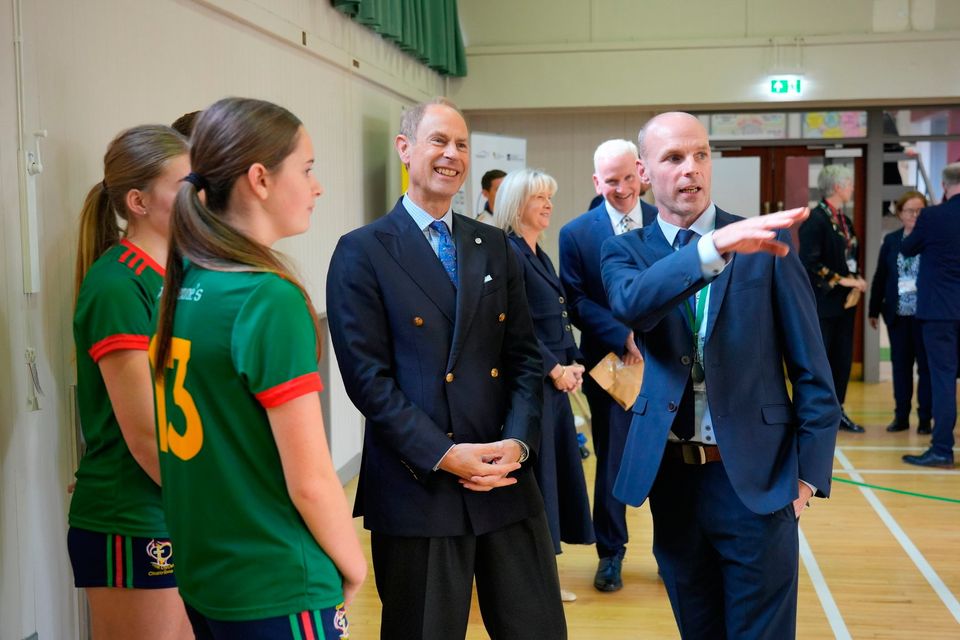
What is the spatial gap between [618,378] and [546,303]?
0.42 m

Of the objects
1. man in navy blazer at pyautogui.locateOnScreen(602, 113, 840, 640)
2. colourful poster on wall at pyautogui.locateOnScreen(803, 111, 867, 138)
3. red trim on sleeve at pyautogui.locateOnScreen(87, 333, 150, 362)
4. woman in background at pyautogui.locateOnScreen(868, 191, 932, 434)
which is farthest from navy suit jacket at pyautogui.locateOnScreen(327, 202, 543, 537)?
colourful poster on wall at pyautogui.locateOnScreen(803, 111, 867, 138)

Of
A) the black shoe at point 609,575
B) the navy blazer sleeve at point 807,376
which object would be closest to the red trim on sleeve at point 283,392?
the navy blazer sleeve at point 807,376

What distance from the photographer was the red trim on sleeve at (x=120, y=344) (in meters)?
2.12

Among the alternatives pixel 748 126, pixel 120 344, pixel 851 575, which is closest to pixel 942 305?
pixel 851 575

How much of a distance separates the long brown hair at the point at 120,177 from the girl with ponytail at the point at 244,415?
2.58 ft

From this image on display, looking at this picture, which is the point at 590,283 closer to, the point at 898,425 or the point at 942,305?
the point at 942,305

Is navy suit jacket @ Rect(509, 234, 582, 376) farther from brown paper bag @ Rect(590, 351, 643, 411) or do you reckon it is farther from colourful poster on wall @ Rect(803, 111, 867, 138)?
colourful poster on wall @ Rect(803, 111, 867, 138)

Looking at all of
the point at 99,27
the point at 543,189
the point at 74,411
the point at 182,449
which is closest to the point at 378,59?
the point at 543,189

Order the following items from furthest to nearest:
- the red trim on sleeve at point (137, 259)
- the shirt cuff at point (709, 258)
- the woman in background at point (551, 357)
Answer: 1. the woman in background at point (551, 357)
2. the red trim on sleeve at point (137, 259)
3. the shirt cuff at point (709, 258)

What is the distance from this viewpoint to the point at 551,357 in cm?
369

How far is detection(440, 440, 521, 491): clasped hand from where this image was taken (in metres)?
2.24

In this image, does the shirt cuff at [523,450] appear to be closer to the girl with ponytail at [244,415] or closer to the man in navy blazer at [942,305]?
the girl with ponytail at [244,415]

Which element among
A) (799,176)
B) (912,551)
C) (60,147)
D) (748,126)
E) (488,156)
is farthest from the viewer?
(799,176)

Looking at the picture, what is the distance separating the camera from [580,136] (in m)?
9.73
